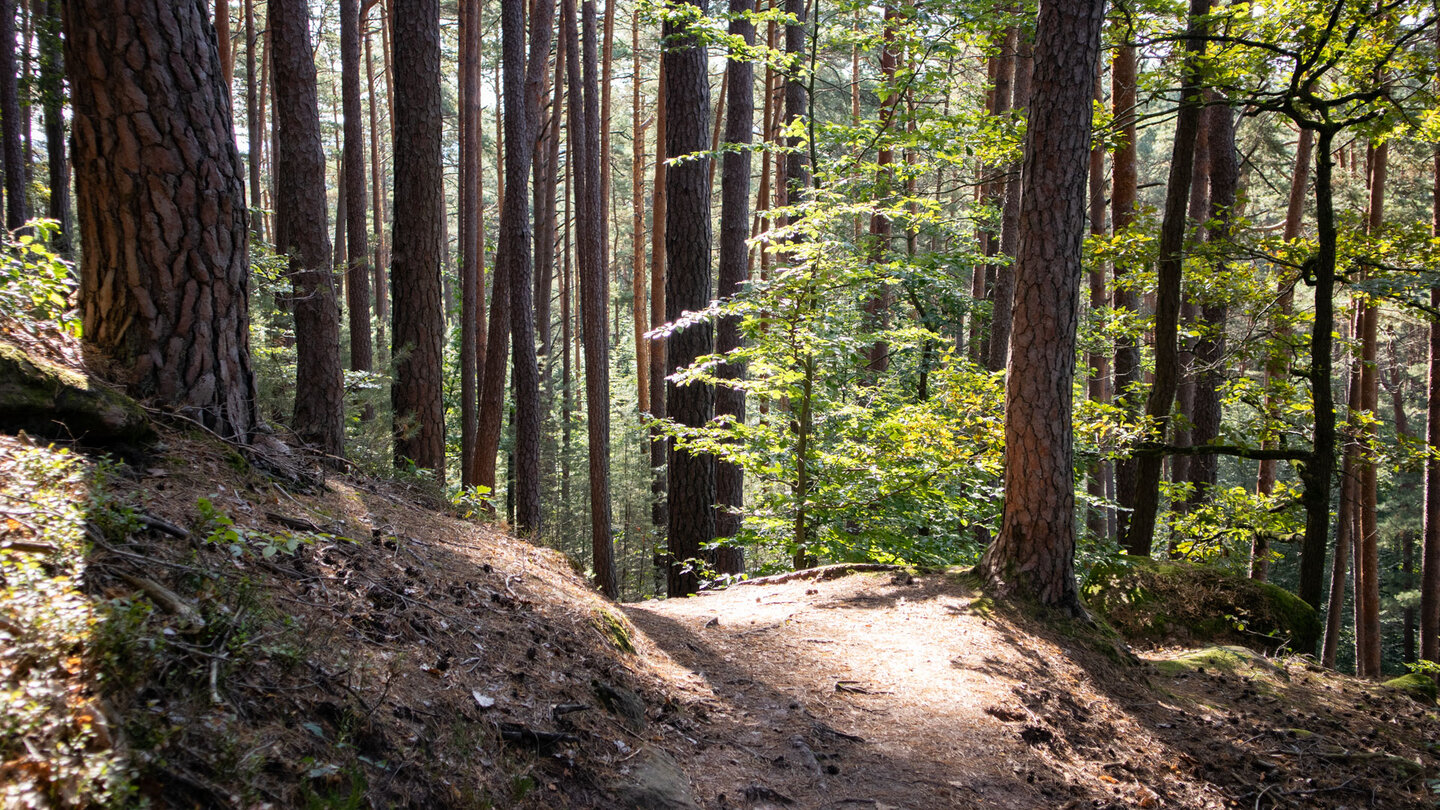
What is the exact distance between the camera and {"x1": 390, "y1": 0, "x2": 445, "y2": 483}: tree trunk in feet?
26.0

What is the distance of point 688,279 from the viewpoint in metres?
9.17

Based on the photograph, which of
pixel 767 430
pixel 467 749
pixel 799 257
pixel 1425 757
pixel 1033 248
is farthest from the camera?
pixel 767 430

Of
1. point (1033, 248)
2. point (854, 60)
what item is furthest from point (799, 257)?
point (854, 60)

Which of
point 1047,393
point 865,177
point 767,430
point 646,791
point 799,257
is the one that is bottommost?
point 646,791

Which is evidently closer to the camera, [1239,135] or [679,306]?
[679,306]

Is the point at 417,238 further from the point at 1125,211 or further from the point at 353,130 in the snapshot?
the point at 1125,211

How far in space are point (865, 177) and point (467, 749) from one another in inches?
306

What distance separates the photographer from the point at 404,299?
26.1ft

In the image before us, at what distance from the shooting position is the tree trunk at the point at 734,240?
980 cm

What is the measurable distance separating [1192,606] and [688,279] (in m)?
6.11

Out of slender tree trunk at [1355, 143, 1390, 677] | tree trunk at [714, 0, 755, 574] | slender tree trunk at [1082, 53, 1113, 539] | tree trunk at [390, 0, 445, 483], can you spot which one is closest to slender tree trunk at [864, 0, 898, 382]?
tree trunk at [714, 0, 755, 574]

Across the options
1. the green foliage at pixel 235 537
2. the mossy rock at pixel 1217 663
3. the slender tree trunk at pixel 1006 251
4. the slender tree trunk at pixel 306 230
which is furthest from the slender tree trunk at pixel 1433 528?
the green foliage at pixel 235 537

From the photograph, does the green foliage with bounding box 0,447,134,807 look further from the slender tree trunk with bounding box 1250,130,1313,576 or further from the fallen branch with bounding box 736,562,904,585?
the slender tree trunk with bounding box 1250,130,1313,576

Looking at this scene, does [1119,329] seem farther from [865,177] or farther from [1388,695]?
[1388,695]
